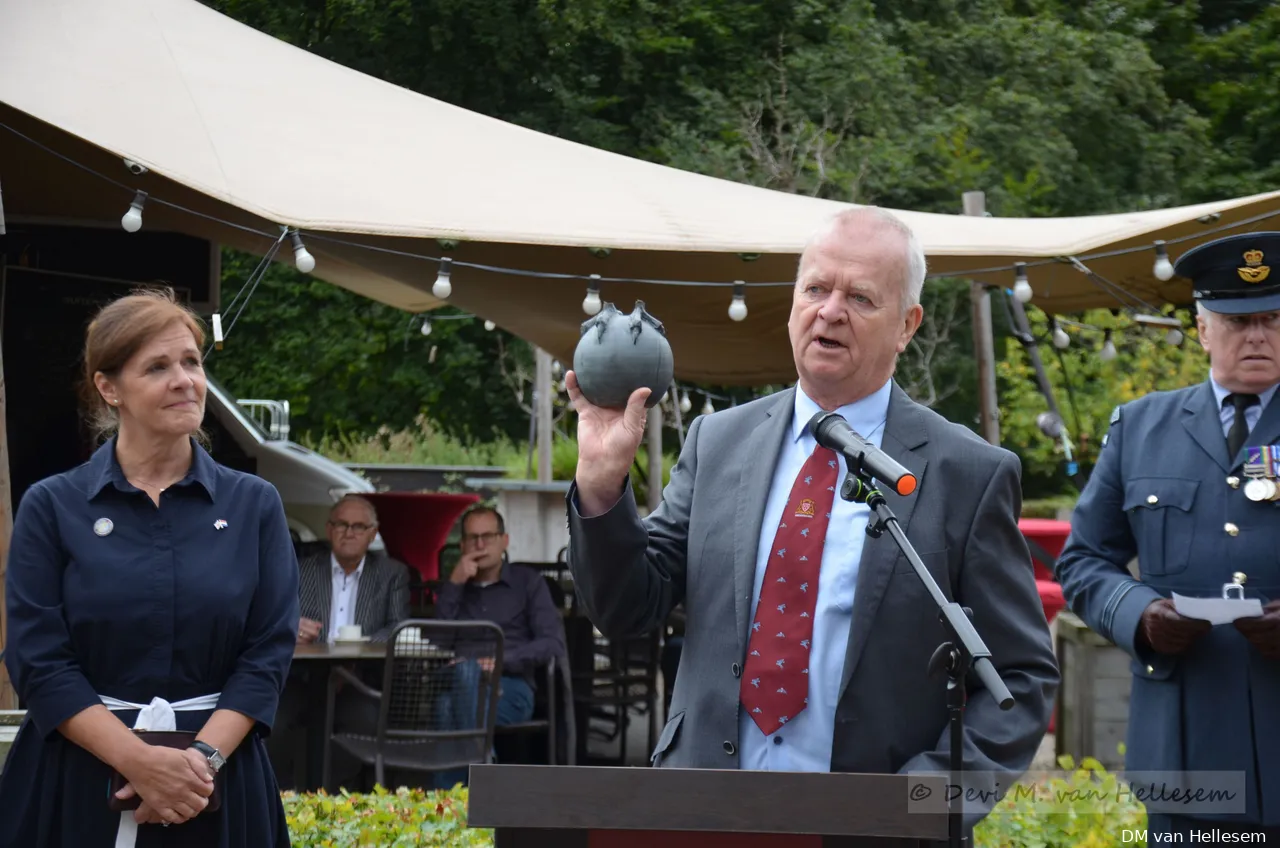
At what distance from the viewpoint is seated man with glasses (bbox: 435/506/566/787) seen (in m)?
6.96

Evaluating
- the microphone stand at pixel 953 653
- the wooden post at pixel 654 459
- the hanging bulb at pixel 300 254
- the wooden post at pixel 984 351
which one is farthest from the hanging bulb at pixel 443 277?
the wooden post at pixel 654 459

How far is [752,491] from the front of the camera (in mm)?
2482

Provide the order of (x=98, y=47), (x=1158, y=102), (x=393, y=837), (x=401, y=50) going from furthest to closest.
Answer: (x=1158, y=102) → (x=401, y=50) → (x=98, y=47) → (x=393, y=837)

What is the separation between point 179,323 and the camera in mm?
3211

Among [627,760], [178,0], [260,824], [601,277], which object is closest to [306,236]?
[601,277]

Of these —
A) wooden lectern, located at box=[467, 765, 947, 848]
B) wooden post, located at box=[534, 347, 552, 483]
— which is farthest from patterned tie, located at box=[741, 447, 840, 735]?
wooden post, located at box=[534, 347, 552, 483]

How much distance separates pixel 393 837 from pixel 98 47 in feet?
13.1

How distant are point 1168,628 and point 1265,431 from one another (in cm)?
51

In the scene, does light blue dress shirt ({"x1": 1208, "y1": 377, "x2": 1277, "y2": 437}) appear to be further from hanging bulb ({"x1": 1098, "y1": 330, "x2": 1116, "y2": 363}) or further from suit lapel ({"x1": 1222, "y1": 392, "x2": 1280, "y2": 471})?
hanging bulb ({"x1": 1098, "y1": 330, "x2": 1116, "y2": 363})

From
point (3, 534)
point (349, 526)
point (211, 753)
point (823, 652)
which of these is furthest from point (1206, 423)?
point (349, 526)

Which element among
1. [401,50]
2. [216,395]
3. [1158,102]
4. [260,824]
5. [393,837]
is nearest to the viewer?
[260,824]

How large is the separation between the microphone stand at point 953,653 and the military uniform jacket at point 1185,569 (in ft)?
3.94

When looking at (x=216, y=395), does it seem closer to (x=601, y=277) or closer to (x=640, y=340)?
(x=601, y=277)

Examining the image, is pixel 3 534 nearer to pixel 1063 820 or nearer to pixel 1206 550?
pixel 1063 820
